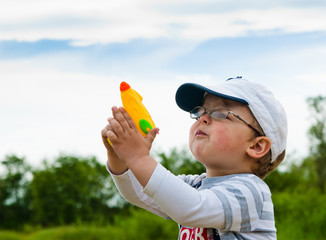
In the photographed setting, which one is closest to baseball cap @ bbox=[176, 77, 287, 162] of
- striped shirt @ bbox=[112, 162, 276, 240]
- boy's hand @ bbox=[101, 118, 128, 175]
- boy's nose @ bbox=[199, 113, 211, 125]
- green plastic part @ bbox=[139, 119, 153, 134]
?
boy's nose @ bbox=[199, 113, 211, 125]

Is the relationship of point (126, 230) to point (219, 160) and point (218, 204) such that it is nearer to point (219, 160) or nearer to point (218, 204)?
point (219, 160)

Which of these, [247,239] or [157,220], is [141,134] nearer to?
[247,239]

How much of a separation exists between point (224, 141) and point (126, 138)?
1.64 ft

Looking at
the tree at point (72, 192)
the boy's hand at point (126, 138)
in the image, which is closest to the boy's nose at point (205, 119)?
the boy's hand at point (126, 138)

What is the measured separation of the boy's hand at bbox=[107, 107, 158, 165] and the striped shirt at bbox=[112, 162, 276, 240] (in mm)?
119

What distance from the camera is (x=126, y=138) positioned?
1.99 metres

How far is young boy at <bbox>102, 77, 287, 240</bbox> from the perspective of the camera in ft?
6.35

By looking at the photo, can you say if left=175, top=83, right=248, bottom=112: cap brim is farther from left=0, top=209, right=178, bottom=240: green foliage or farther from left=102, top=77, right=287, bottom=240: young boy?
left=0, top=209, right=178, bottom=240: green foliage

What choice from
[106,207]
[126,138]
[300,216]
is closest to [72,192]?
[106,207]

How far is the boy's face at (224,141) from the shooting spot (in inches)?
86.3

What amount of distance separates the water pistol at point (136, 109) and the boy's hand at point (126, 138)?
72 mm

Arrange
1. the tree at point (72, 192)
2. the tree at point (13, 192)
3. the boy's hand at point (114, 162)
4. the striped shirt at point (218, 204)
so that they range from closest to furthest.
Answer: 1. the striped shirt at point (218, 204)
2. the boy's hand at point (114, 162)
3. the tree at point (72, 192)
4. the tree at point (13, 192)

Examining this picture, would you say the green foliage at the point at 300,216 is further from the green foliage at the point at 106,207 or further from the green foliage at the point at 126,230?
the green foliage at the point at 126,230

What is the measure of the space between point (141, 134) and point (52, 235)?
7.25 meters
